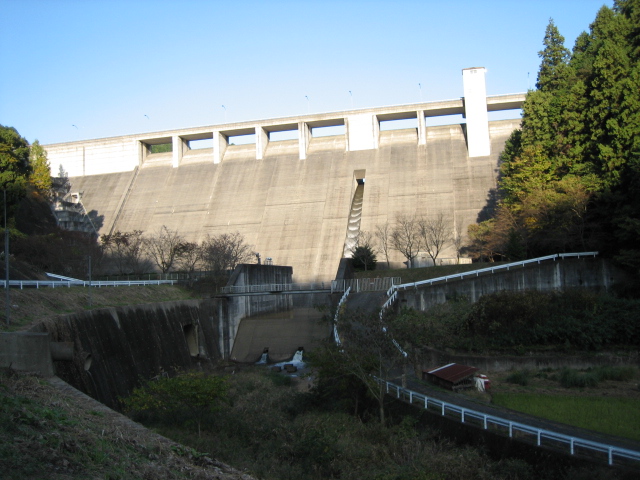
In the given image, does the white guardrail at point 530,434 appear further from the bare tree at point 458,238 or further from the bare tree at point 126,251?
the bare tree at point 126,251

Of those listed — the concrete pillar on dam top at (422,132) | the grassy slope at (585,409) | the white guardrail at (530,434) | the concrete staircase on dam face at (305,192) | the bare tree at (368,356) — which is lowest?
the grassy slope at (585,409)

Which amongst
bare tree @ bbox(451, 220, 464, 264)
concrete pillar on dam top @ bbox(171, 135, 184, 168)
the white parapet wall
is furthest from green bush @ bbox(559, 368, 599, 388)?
concrete pillar on dam top @ bbox(171, 135, 184, 168)

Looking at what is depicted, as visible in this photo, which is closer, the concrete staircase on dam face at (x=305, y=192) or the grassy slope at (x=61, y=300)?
the grassy slope at (x=61, y=300)

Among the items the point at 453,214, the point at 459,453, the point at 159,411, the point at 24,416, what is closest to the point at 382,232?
the point at 453,214

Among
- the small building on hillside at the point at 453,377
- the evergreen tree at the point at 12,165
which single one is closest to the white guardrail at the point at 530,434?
the small building on hillside at the point at 453,377

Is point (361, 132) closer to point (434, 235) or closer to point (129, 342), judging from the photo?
point (434, 235)

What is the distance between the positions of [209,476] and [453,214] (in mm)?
35009

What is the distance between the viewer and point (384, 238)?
39594 millimetres

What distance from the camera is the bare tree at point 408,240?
3800cm

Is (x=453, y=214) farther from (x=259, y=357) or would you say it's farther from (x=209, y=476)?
(x=209, y=476)

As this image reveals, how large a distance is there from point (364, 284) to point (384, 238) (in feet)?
31.6

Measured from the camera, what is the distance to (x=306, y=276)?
40.2 meters

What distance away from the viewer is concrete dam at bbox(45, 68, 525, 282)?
42.6m

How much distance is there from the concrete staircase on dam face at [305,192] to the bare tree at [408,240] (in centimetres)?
121
